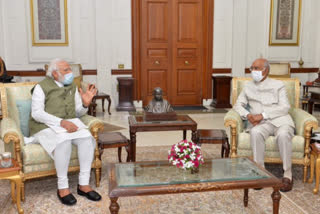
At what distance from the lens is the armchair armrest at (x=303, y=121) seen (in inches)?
144

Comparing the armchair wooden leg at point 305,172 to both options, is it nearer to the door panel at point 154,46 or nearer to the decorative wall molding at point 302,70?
the door panel at point 154,46

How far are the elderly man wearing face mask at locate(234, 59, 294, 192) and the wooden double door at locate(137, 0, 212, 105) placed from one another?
4278 millimetres

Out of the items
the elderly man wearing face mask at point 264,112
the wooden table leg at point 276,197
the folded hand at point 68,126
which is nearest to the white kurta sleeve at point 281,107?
the elderly man wearing face mask at point 264,112

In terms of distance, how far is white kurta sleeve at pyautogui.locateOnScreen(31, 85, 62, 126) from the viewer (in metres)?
3.40

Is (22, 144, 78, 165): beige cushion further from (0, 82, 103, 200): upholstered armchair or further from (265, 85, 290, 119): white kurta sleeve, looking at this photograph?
(265, 85, 290, 119): white kurta sleeve

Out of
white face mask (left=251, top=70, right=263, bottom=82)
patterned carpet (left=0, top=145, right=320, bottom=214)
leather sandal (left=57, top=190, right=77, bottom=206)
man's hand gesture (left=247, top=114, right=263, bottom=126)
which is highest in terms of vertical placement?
white face mask (left=251, top=70, right=263, bottom=82)

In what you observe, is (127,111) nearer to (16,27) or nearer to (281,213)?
(16,27)

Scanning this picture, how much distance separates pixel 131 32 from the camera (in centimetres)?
794

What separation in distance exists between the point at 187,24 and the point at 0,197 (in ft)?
19.2

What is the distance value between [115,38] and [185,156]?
18.1ft

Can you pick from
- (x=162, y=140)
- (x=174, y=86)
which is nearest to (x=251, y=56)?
(x=174, y=86)

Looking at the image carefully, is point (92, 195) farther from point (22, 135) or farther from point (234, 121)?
point (234, 121)

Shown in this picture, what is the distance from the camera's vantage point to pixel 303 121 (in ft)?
12.2

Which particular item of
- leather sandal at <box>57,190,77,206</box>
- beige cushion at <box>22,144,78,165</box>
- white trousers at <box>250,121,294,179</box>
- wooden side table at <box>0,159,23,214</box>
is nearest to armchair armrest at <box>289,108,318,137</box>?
white trousers at <box>250,121,294,179</box>
